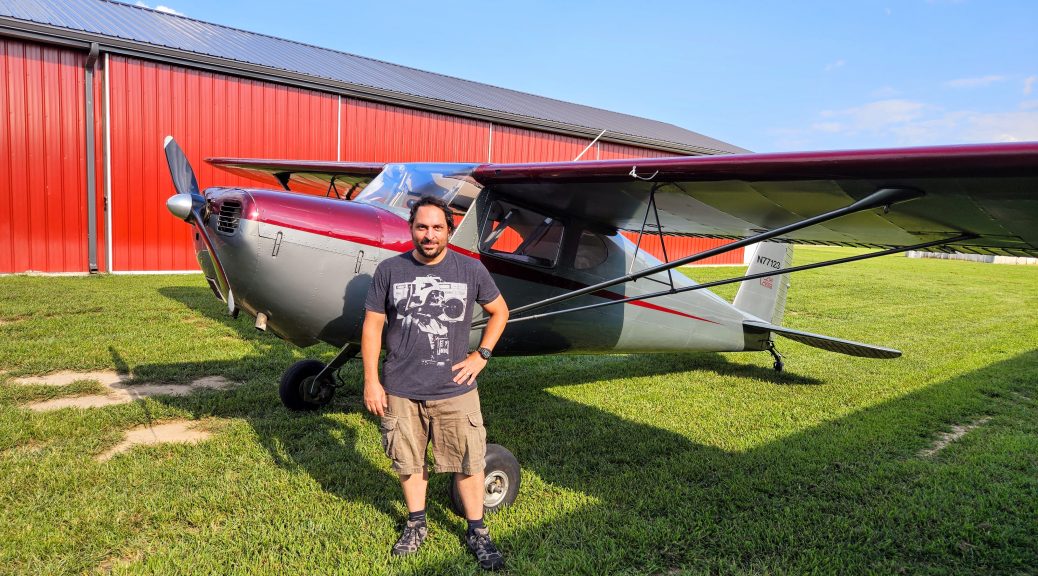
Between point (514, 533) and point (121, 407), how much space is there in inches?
147

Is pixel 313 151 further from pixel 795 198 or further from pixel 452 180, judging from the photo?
pixel 795 198

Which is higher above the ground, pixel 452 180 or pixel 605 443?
pixel 452 180

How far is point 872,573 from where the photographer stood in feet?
10.0

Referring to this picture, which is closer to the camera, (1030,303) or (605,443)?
(605,443)

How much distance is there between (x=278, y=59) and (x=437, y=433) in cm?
1595

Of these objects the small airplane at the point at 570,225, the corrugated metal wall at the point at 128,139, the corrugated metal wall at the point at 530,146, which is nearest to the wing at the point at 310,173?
the small airplane at the point at 570,225

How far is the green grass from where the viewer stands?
3084 millimetres

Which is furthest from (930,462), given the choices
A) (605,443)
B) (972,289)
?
(972,289)

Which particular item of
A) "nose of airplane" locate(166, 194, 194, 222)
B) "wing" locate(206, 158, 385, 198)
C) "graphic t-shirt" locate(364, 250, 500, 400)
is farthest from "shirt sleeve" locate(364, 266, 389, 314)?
"wing" locate(206, 158, 385, 198)

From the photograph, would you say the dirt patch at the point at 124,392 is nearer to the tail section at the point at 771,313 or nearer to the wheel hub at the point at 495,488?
the wheel hub at the point at 495,488

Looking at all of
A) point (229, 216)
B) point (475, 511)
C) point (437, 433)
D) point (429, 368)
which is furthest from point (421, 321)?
point (229, 216)

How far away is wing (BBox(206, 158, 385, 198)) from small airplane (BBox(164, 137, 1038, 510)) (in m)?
1.83

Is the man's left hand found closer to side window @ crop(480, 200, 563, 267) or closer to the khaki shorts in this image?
the khaki shorts

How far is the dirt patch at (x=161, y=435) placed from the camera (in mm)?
4305
